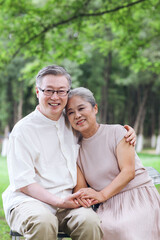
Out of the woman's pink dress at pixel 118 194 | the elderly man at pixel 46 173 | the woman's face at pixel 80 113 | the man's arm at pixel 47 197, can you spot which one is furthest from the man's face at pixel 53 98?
the man's arm at pixel 47 197

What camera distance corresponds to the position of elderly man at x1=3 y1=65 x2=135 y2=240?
2.63 metres

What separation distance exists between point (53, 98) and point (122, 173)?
37.7 inches

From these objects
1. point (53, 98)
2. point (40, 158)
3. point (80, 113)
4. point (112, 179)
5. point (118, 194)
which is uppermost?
point (53, 98)

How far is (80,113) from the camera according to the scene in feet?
10.3

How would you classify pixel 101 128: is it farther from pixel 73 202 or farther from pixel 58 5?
pixel 58 5

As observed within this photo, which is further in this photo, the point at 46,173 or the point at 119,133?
the point at 119,133

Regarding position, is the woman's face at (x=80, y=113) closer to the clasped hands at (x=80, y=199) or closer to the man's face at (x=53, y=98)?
the man's face at (x=53, y=98)

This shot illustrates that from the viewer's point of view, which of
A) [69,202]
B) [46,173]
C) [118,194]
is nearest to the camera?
[69,202]

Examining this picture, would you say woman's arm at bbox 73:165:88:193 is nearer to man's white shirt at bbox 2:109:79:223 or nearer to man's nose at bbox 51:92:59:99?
man's white shirt at bbox 2:109:79:223

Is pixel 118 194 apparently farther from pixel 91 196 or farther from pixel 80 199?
pixel 80 199

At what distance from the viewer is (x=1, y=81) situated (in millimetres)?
24359

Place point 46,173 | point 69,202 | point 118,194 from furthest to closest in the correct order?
point 118,194, point 46,173, point 69,202

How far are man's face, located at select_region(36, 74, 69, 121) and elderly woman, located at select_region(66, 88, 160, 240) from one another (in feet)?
0.43

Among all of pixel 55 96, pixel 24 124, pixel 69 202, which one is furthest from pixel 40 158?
pixel 55 96
